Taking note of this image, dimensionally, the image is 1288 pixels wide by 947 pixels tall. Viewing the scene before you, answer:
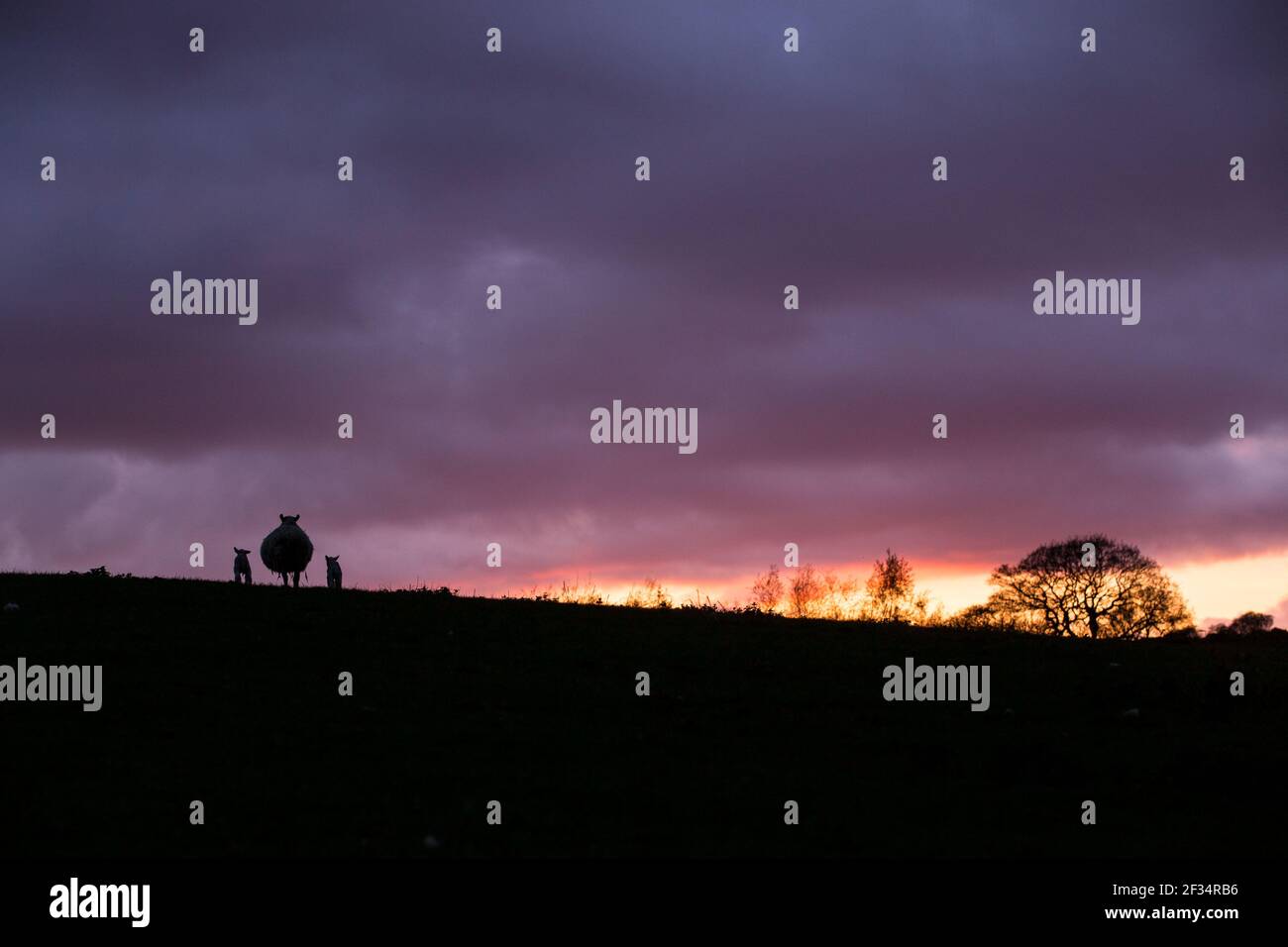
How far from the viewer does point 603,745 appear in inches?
742

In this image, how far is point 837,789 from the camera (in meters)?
16.8

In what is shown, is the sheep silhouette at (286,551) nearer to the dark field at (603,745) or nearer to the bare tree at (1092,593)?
the dark field at (603,745)

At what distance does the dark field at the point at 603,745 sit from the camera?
14414 millimetres

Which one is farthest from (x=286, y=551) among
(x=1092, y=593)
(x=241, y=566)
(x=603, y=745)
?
(x=1092, y=593)

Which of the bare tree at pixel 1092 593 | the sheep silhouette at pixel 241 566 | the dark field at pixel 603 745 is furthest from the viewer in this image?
the bare tree at pixel 1092 593

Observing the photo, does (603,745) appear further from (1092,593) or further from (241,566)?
(1092,593)

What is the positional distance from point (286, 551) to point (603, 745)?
112ft

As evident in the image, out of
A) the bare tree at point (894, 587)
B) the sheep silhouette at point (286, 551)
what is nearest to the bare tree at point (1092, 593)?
the bare tree at point (894, 587)

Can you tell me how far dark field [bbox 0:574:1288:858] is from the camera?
47.3 feet

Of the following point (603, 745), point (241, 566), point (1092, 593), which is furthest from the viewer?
point (1092, 593)

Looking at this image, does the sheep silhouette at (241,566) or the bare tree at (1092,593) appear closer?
the sheep silhouette at (241,566)

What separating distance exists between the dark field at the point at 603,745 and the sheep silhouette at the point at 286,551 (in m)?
18.0
